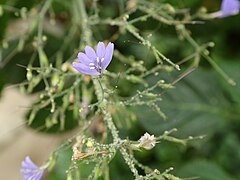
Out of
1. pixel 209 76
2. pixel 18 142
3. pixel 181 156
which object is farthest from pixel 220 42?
pixel 18 142

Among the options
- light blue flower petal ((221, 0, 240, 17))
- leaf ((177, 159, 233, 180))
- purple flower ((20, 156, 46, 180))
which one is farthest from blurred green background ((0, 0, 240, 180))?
purple flower ((20, 156, 46, 180))

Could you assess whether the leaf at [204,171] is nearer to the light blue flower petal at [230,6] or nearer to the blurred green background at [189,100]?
the blurred green background at [189,100]

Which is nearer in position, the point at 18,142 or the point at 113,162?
the point at 113,162

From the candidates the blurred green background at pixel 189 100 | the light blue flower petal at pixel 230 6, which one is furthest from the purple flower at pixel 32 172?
the light blue flower petal at pixel 230 6

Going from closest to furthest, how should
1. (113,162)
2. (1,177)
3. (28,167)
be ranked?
(28,167) → (113,162) → (1,177)

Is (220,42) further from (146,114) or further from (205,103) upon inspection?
(146,114)

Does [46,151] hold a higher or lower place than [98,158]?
higher

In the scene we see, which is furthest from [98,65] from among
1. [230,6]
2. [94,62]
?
[230,6]

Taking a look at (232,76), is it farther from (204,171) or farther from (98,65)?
(98,65)
